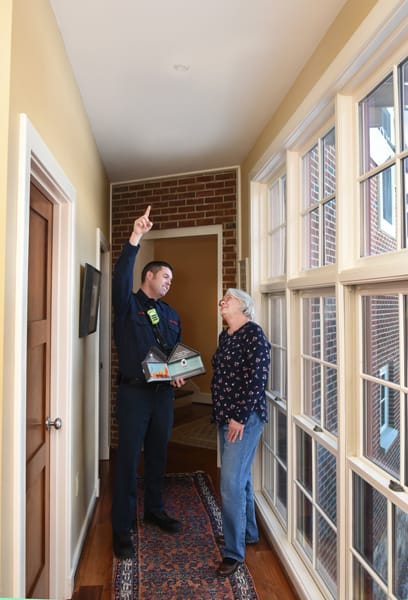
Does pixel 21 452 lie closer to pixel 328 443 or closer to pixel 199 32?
pixel 328 443

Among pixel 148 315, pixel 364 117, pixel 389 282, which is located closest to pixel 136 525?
pixel 148 315

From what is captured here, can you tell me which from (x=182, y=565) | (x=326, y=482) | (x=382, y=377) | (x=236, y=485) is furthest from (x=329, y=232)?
(x=182, y=565)

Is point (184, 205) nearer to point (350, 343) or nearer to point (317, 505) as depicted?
point (350, 343)

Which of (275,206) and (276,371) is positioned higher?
(275,206)

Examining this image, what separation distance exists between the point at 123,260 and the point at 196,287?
168 inches

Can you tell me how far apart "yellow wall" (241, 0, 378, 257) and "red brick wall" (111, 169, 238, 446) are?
1.97ft

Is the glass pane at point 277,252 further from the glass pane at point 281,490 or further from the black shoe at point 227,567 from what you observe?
the black shoe at point 227,567

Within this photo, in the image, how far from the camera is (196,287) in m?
6.69

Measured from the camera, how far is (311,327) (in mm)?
2230

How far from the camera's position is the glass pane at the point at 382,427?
1.42 metres

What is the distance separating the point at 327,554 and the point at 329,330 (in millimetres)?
1066

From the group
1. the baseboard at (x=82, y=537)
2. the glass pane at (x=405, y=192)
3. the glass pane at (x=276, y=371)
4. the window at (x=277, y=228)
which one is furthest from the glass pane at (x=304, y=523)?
the glass pane at (x=405, y=192)

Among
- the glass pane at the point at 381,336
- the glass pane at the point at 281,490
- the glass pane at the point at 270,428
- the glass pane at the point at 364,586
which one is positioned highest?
the glass pane at the point at 381,336

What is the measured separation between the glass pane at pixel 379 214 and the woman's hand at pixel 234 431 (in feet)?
3.72
